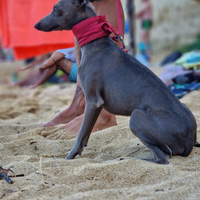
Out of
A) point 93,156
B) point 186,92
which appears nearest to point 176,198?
point 93,156

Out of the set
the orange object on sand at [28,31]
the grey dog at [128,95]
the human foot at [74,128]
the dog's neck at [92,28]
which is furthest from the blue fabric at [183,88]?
the orange object on sand at [28,31]

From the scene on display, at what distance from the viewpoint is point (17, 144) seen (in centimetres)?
291

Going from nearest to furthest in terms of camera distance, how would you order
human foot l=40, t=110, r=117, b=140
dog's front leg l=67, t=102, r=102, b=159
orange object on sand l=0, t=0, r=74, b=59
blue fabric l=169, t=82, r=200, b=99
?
dog's front leg l=67, t=102, r=102, b=159 < human foot l=40, t=110, r=117, b=140 < blue fabric l=169, t=82, r=200, b=99 < orange object on sand l=0, t=0, r=74, b=59

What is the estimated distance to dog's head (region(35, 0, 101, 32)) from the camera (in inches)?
101

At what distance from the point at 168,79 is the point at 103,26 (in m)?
3.31

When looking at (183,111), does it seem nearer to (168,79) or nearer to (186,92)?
(186,92)

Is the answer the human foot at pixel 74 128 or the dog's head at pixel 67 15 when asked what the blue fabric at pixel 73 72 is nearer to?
the human foot at pixel 74 128

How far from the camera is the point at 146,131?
2.29m

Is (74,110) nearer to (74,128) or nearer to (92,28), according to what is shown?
(74,128)

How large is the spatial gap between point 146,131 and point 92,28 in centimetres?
99

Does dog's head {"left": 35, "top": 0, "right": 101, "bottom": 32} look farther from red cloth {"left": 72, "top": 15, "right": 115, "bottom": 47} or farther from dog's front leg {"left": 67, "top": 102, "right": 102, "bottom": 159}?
dog's front leg {"left": 67, "top": 102, "right": 102, "bottom": 159}

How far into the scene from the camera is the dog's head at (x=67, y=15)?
256 centimetres

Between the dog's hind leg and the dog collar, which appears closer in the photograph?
the dog's hind leg

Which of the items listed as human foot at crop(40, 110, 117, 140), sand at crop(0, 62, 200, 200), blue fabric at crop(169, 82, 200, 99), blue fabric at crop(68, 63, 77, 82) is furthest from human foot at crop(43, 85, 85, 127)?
blue fabric at crop(169, 82, 200, 99)
